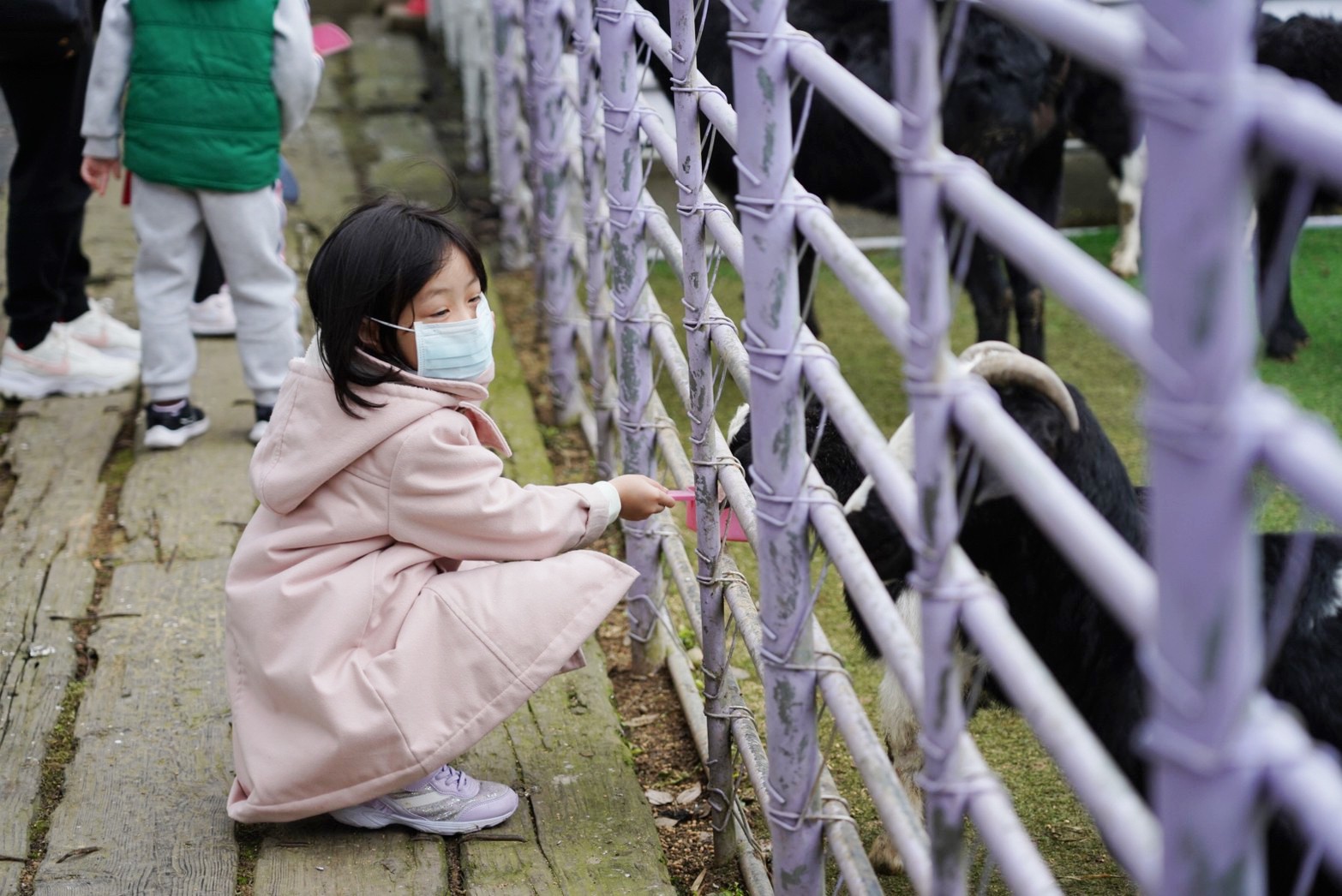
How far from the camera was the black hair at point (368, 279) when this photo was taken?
234cm

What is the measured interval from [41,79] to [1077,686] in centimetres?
358

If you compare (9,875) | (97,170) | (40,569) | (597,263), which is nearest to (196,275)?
(97,170)

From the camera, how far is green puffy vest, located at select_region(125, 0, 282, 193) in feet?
12.4

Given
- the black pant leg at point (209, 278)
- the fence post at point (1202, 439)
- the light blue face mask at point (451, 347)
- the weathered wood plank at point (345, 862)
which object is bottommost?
the weathered wood plank at point (345, 862)

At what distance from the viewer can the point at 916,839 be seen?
1613 mm

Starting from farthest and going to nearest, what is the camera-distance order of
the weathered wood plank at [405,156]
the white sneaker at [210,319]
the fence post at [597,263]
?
the weathered wood plank at [405,156]
the white sneaker at [210,319]
the fence post at [597,263]

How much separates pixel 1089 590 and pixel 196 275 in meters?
2.80

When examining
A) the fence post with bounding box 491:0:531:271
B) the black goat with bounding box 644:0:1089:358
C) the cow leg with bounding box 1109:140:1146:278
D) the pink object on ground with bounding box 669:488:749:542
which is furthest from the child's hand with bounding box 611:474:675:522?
the cow leg with bounding box 1109:140:1146:278

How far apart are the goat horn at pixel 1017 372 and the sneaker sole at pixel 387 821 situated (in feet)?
3.91

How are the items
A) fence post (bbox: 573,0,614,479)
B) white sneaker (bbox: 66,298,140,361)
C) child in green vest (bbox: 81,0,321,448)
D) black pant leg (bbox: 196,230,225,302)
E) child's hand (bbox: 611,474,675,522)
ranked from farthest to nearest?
black pant leg (bbox: 196,230,225,302) < white sneaker (bbox: 66,298,140,361) < child in green vest (bbox: 81,0,321,448) < fence post (bbox: 573,0,614,479) < child's hand (bbox: 611,474,675,522)

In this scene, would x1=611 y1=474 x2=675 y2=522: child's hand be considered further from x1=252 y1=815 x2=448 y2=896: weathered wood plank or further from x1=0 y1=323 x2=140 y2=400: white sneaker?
x1=0 y1=323 x2=140 y2=400: white sneaker

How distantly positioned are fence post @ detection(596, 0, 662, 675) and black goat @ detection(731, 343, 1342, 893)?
2.44 feet

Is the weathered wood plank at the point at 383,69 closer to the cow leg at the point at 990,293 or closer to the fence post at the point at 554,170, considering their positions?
the fence post at the point at 554,170

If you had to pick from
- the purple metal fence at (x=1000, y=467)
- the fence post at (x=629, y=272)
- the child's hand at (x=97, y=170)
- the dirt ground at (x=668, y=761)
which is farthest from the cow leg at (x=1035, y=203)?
the child's hand at (x=97, y=170)
